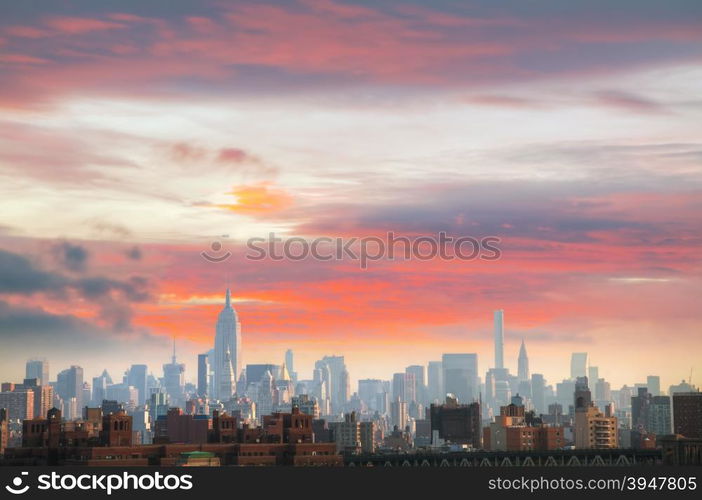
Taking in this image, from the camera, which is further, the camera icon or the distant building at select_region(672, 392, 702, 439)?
the distant building at select_region(672, 392, 702, 439)

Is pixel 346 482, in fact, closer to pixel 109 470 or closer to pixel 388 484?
pixel 388 484

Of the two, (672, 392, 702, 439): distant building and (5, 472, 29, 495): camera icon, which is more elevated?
(672, 392, 702, 439): distant building

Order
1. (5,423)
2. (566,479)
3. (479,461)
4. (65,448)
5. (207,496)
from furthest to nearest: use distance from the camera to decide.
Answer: (5,423), (479,461), (65,448), (566,479), (207,496)

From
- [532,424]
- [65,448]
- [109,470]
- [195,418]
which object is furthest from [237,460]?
[532,424]

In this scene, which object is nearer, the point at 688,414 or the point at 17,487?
the point at 17,487

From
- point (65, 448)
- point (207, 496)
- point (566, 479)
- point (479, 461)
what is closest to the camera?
point (207, 496)

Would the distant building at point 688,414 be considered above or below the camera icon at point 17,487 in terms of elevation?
above

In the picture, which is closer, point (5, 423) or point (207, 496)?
point (207, 496)

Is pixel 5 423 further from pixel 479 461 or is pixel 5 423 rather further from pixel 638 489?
pixel 638 489

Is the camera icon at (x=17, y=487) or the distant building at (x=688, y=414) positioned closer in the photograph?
the camera icon at (x=17, y=487)

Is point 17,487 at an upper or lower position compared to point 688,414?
lower
